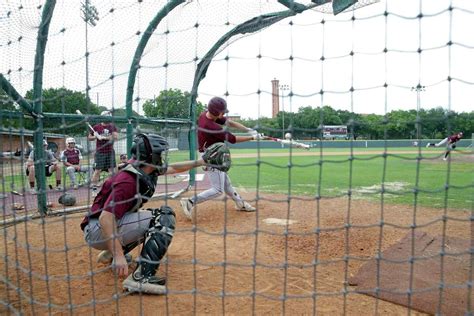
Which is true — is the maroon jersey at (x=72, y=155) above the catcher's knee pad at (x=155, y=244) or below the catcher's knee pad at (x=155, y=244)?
above

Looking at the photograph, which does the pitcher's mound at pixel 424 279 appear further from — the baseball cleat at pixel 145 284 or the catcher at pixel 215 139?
the catcher at pixel 215 139

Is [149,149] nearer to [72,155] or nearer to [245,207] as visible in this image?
[245,207]

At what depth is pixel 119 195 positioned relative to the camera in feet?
8.09

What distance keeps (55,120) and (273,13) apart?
3330 millimetres

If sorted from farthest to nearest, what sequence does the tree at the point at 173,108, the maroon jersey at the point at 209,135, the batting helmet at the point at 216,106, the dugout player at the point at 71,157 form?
the dugout player at the point at 71,157 < the tree at the point at 173,108 < the maroon jersey at the point at 209,135 < the batting helmet at the point at 216,106

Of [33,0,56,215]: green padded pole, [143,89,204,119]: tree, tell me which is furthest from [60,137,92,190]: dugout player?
[33,0,56,215]: green padded pole

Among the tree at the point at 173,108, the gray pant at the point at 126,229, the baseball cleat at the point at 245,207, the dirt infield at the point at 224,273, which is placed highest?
the tree at the point at 173,108

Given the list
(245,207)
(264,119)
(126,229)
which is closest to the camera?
(126,229)

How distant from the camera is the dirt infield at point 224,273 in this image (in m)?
2.44

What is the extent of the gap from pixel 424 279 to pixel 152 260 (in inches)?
78.3

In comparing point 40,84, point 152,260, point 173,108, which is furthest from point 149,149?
point 173,108

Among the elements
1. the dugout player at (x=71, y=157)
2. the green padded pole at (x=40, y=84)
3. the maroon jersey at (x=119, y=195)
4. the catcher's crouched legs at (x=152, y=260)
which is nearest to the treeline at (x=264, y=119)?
the green padded pole at (x=40, y=84)

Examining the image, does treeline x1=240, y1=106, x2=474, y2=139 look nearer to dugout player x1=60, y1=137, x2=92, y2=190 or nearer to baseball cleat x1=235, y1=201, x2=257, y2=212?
baseball cleat x1=235, y1=201, x2=257, y2=212

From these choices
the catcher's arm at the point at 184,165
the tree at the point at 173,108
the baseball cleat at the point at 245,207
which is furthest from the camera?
the tree at the point at 173,108
